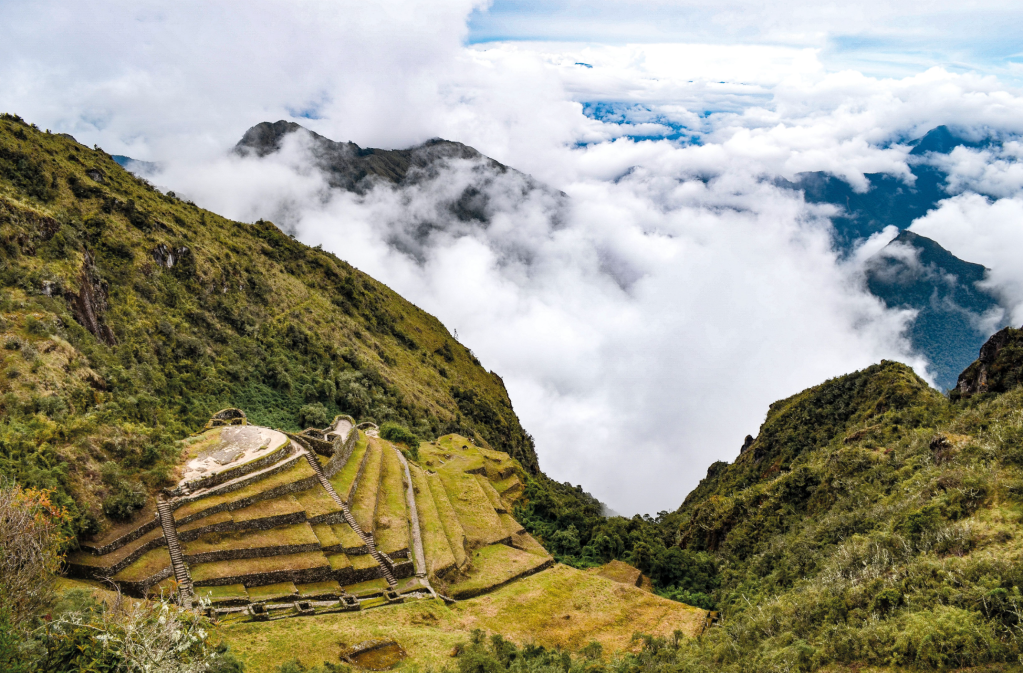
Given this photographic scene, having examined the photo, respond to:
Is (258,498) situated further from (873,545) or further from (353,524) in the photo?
(873,545)

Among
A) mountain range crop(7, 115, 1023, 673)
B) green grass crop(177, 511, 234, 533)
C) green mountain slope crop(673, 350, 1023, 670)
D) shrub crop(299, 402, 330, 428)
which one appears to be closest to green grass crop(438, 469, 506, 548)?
mountain range crop(7, 115, 1023, 673)

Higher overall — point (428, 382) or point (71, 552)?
point (428, 382)

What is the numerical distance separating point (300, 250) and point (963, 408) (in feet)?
282

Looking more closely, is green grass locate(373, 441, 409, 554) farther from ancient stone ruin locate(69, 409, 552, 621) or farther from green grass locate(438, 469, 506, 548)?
green grass locate(438, 469, 506, 548)

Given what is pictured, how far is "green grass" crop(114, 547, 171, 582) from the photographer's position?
22.6 metres

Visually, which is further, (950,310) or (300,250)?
(950,310)

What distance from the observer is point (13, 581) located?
12648 mm

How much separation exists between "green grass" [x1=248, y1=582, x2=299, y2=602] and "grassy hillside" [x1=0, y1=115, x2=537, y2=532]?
258 inches

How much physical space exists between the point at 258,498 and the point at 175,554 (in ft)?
15.9

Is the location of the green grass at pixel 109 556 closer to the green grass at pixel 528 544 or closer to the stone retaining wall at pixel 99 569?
the stone retaining wall at pixel 99 569

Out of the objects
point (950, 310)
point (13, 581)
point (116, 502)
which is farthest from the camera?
point (950, 310)

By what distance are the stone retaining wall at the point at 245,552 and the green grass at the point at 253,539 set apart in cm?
12

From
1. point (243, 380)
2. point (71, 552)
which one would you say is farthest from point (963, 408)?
point (243, 380)

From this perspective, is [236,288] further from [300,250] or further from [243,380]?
[300,250]
